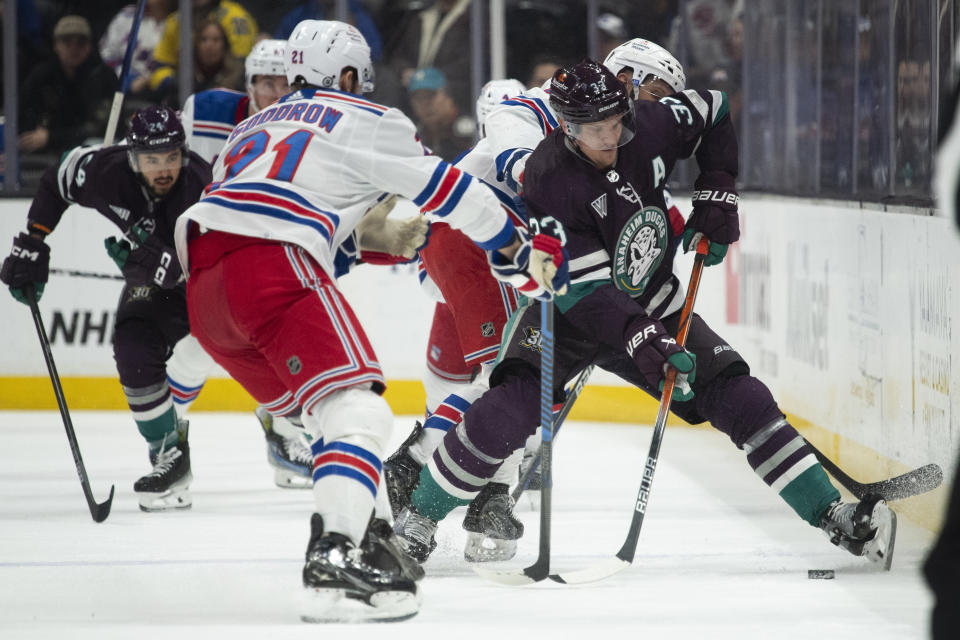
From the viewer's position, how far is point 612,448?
482cm

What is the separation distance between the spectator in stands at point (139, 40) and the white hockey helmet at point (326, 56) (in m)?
3.65

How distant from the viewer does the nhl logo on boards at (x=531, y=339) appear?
282 centimetres

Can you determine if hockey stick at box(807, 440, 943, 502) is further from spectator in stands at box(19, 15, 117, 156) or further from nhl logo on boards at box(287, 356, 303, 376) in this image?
spectator in stands at box(19, 15, 117, 156)

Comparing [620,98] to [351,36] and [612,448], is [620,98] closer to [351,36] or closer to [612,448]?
[351,36]

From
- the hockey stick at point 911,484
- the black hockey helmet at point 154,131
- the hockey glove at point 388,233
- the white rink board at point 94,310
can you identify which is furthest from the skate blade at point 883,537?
the white rink board at point 94,310

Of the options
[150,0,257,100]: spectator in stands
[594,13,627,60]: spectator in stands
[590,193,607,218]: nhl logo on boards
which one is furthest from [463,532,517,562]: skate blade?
[150,0,257,100]: spectator in stands

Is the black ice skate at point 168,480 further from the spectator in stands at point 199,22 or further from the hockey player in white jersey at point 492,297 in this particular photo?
the spectator in stands at point 199,22

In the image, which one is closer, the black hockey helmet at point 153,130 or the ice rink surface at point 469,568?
the ice rink surface at point 469,568

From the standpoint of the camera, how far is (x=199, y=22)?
6.18 m

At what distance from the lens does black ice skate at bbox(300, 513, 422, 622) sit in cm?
222

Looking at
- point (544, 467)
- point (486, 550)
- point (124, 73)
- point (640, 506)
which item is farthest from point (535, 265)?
point (124, 73)

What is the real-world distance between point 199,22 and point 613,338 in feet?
13.3

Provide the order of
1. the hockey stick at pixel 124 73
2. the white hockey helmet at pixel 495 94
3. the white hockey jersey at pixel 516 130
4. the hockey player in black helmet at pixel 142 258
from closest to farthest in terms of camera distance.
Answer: the white hockey jersey at pixel 516 130
the hockey player in black helmet at pixel 142 258
the white hockey helmet at pixel 495 94
the hockey stick at pixel 124 73

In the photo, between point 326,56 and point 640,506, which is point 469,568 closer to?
point 640,506
